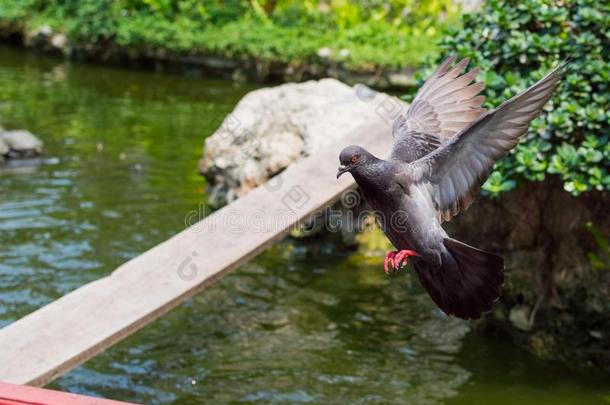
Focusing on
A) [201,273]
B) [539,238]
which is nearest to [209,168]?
[201,273]

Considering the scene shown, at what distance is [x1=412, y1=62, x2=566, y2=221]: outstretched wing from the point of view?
3.12 m

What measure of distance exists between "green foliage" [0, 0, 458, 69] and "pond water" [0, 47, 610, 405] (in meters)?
4.39

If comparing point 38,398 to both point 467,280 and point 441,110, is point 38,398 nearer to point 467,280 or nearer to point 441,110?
point 467,280

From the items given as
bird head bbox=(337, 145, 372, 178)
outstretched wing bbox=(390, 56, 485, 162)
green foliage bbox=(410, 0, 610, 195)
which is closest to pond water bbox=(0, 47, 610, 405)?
green foliage bbox=(410, 0, 610, 195)

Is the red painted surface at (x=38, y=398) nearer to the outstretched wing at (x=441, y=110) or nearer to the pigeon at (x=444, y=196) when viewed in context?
the pigeon at (x=444, y=196)

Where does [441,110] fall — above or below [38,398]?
above

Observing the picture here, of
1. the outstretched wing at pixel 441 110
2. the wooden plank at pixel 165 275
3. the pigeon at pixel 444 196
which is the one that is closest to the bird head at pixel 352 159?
the pigeon at pixel 444 196

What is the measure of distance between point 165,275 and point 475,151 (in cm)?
191

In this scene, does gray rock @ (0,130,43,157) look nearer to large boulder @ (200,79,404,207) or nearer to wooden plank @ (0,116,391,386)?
large boulder @ (200,79,404,207)

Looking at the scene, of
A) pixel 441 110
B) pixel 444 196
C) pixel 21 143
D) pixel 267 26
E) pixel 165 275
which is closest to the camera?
pixel 444 196

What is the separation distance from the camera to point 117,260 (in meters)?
6.21

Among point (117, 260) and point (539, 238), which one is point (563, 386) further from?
point (117, 260)

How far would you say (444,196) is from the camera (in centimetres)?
356

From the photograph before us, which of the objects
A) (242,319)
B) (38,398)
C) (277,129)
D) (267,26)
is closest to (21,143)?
(277,129)
